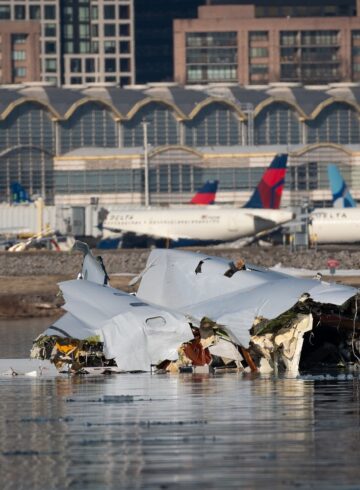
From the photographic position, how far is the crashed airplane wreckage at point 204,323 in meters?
41.1

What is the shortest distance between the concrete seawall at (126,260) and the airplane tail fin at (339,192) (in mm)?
49327

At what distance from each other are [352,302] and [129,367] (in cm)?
553

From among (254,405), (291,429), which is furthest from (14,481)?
(254,405)

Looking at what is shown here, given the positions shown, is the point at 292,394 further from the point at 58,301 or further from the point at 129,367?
the point at 58,301

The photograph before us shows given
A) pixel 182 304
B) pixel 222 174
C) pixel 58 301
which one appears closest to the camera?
pixel 182 304

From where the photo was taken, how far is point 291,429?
28938mm

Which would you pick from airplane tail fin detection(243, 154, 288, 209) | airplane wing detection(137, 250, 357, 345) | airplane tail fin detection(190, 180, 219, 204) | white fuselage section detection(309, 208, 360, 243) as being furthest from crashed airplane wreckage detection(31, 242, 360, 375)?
airplane tail fin detection(190, 180, 219, 204)

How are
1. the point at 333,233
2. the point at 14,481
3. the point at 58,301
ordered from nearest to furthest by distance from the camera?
the point at 14,481 → the point at 58,301 → the point at 333,233

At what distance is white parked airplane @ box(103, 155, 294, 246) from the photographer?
14912 cm

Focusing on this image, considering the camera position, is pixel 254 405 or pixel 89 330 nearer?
pixel 254 405

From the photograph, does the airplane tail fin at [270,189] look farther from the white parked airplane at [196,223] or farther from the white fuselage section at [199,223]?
the white fuselage section at [199,223]

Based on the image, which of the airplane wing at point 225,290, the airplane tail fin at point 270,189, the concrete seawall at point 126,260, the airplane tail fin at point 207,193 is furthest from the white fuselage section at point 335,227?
the airplane wing at point 225,290

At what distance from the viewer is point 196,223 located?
150 m

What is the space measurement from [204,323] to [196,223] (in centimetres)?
10865
